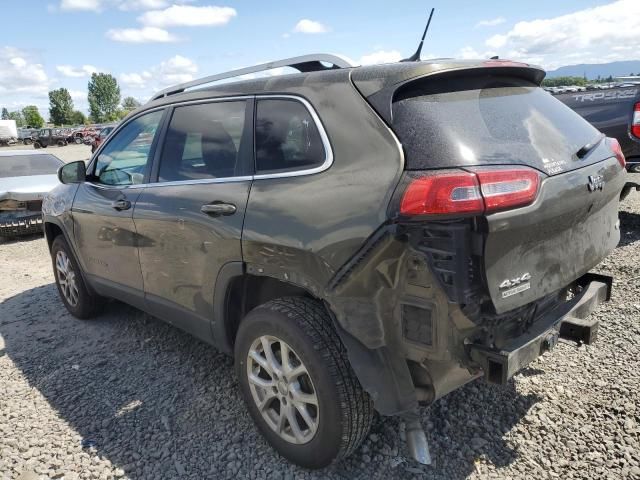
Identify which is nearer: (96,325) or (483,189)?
(483,189)

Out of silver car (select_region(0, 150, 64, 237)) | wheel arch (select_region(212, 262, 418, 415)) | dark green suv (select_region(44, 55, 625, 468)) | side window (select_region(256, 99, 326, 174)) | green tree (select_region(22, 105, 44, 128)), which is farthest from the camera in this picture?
green tree (select_region(22, 105, 44, 128))

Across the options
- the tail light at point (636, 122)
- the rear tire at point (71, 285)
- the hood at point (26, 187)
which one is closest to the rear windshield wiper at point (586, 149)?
the tail light at point (636, 122)

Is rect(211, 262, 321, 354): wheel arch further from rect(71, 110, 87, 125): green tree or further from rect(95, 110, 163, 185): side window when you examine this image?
rect(71, 110, 87, 125): green tree

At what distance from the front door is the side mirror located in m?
0.07

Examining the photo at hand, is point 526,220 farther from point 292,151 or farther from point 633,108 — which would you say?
point 633,108

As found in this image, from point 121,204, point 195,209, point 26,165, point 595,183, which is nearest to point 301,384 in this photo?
point 195,209

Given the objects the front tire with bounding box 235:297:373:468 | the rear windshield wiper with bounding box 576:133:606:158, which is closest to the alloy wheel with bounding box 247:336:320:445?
the front tire with bounding box 235:297:373:468

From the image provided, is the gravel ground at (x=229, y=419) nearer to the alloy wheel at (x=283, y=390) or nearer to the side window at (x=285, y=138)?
the alloy wheel at (x=283, y=390)

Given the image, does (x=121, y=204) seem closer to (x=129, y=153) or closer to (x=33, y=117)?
(x=129, y=153)

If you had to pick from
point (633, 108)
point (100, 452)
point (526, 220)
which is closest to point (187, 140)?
point (100, 452)

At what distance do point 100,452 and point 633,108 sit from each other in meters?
6.20

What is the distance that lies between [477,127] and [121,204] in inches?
101

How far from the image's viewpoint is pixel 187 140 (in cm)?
330

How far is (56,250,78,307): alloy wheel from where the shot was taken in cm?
469
